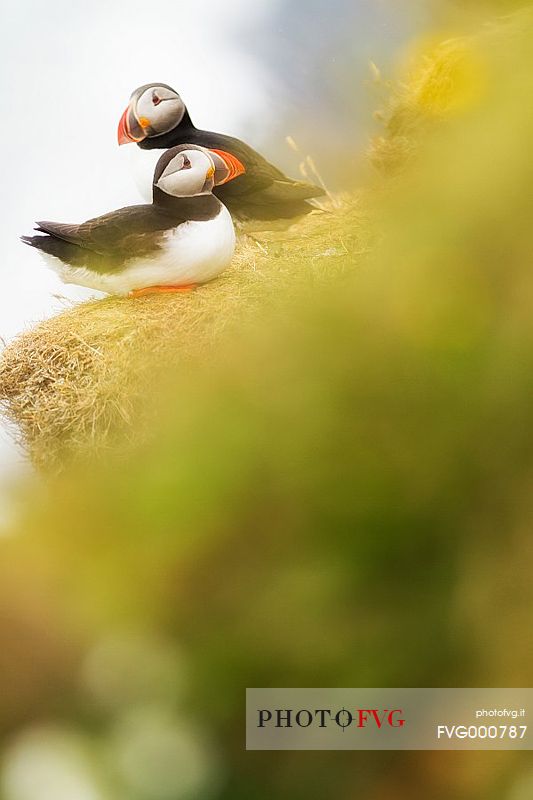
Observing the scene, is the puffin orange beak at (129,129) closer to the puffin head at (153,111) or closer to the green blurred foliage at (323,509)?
the puffin head at (153,111)

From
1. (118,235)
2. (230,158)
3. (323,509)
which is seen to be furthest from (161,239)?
(323,509)

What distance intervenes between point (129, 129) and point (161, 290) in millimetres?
270

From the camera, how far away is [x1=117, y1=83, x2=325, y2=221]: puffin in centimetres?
131

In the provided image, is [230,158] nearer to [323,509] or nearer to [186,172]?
[186,172]

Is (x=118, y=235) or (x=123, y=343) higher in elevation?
(x=118, y=235)

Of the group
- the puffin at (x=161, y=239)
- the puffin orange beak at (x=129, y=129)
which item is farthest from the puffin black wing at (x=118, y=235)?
the puffin orange beak at (x=129, y=129)

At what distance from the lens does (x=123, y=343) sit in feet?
4.11

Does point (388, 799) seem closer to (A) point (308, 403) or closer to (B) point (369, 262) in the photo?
(A) point (308, 403)

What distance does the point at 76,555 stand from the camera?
4.18ft

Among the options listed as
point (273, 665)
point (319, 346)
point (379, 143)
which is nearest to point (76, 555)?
point (273, 665)

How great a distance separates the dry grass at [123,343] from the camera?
123 centimetres

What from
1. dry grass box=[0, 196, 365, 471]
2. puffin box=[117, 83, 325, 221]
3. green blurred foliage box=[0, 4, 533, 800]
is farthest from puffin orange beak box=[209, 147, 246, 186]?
green blurred foliage box=[0, 4, 533, 800]

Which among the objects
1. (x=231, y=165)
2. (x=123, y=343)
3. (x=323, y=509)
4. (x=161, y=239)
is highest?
(x=231, y=165)

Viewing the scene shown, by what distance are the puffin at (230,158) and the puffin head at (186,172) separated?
0.01m
